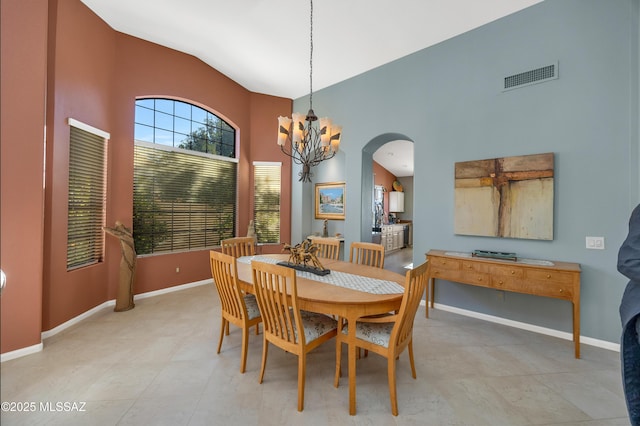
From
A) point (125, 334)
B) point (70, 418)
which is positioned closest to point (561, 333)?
point (70, 418)

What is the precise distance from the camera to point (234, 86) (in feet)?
17.3

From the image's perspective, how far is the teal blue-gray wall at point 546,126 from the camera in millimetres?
2705

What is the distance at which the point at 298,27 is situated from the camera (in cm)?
352

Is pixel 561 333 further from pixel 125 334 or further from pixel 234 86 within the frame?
pixel 234 86

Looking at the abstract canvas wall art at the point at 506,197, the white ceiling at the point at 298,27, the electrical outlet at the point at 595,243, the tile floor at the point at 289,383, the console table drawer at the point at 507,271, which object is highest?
the white ceiling at the point at 298,27

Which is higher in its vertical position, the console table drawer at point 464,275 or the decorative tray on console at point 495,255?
the decorative tray on console at point 495,255

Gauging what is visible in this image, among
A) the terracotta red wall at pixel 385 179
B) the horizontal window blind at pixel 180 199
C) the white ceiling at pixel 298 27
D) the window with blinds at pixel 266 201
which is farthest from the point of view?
the terracotta red wall at pixel 385 179

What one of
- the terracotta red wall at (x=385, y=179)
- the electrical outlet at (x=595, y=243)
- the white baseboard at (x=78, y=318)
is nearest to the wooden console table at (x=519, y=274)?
the electrical outlet at (x=595, y=243)

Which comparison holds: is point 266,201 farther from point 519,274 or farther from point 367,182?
point 519,274

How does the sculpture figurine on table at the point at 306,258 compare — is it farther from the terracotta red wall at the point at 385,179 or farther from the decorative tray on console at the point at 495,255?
the terracotta red wall at the point at 385,179

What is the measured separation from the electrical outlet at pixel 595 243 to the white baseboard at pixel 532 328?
91cm

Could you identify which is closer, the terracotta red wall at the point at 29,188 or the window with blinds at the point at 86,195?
the terracotta red wall at the point at 29,188

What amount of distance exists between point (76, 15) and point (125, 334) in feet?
11.8

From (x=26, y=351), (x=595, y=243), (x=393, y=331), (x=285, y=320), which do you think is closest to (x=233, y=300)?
(x=285, y=320)
